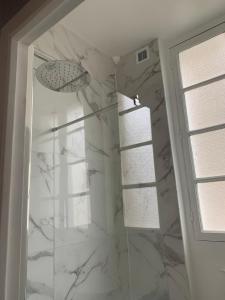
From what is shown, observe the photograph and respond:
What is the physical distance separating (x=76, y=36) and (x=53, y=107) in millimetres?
621

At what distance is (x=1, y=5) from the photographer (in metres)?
1.04

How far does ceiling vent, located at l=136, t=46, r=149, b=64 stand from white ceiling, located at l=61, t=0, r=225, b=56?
0.14ft

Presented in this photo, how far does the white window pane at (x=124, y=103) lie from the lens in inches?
68.7

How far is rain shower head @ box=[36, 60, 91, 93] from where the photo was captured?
4.35ft

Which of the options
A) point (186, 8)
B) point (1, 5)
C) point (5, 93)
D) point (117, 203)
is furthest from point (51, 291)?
point (186, 8)

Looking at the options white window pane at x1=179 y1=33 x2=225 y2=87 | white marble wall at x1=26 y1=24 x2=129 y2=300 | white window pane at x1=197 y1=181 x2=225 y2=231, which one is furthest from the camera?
white window pane at x1=179 y1=33 x2=225 y2=87

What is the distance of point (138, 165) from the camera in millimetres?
1655

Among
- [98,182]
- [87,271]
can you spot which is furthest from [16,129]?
[87,271]

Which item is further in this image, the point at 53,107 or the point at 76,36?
the point at 76,36

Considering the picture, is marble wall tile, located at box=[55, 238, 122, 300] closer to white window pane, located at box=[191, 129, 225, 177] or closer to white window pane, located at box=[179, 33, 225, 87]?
white window pane, located at box=[191, 129, 225, 177]

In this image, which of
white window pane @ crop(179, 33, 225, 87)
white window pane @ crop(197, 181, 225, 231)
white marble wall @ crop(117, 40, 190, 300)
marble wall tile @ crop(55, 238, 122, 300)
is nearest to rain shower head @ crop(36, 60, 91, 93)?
white marble wall @ crop(117, 40, 190, 300)

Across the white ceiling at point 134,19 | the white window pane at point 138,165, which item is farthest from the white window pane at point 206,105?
the white ceiling at point 134,19

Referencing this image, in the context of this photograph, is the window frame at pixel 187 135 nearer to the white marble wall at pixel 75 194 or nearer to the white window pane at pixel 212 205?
the white window pane at pixel 212 205

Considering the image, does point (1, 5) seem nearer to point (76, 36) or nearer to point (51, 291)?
point (76, 36)
